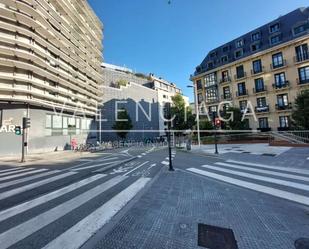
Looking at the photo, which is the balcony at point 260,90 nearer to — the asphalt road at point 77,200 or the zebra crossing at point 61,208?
the asphalt road at point 77,200

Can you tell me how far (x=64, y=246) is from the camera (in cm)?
319

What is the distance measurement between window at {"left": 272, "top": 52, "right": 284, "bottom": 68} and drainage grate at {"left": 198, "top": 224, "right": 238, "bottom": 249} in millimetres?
33142

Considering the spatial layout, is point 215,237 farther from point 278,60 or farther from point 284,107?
point 278,60

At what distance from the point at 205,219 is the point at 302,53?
32731mm

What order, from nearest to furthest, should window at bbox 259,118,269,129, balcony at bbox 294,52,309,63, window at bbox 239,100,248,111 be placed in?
balcony at bbox 294,52,309,63 < window at bbox 259,118,269,129 < window at bbox 239,100,248,111

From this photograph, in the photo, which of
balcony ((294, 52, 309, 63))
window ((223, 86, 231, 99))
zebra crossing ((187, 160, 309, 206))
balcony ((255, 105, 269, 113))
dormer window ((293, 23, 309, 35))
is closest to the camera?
zebra crossing ((187, 160, 309, 206))

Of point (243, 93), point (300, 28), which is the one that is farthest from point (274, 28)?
point (243, 93)

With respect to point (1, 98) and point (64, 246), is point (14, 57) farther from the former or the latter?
point (64, 246)

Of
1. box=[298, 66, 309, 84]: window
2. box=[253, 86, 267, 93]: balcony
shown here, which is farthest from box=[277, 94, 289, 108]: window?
box=[298, 66, 309, 84]: window

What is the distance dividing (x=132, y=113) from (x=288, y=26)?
37.6m

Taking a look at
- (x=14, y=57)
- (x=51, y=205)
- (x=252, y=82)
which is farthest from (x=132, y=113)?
(x=51, y=205)

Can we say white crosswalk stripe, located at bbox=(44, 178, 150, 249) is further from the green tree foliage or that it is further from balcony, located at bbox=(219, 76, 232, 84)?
balcony, located at bbox=(219, 76, 232, 84)

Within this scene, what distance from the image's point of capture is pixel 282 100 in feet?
98.4

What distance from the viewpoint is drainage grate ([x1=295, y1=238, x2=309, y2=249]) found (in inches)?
122
